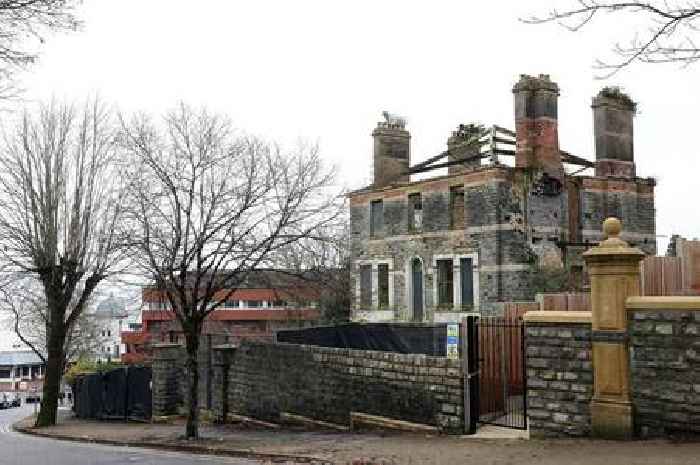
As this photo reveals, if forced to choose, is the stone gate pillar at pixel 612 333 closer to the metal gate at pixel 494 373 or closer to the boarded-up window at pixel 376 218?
the metal gate at pixel 494 373

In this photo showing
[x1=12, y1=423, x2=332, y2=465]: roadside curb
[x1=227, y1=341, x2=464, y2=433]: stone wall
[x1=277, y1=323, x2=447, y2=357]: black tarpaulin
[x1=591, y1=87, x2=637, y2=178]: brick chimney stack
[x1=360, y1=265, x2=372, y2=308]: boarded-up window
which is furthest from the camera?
[x1=360, y1=265, x2=372, y2=308]: boarded-up window

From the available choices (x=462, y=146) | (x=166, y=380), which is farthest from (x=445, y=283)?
(x=166, y=380)

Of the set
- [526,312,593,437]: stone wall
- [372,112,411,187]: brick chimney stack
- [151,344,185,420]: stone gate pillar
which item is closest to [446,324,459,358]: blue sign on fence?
[526,312,593,437]: stone wall

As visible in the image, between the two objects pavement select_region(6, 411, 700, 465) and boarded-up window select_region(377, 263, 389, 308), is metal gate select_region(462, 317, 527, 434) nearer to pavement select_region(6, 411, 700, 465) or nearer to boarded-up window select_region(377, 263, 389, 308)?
pavement select_region(6, 411, 700, 465)

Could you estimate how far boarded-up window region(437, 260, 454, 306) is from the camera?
100 feet

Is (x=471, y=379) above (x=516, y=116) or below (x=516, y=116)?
below

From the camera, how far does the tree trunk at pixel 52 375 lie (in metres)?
26.7

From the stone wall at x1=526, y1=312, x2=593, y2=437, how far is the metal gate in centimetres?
102

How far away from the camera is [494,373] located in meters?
14.6

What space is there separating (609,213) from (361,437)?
65.4 feet

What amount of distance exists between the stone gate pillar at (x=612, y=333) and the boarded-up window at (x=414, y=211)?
20.7 m

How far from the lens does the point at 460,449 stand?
11.8m

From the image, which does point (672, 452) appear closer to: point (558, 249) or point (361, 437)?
point (361, 437)

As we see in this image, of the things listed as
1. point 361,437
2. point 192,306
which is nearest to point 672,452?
point 361,437
